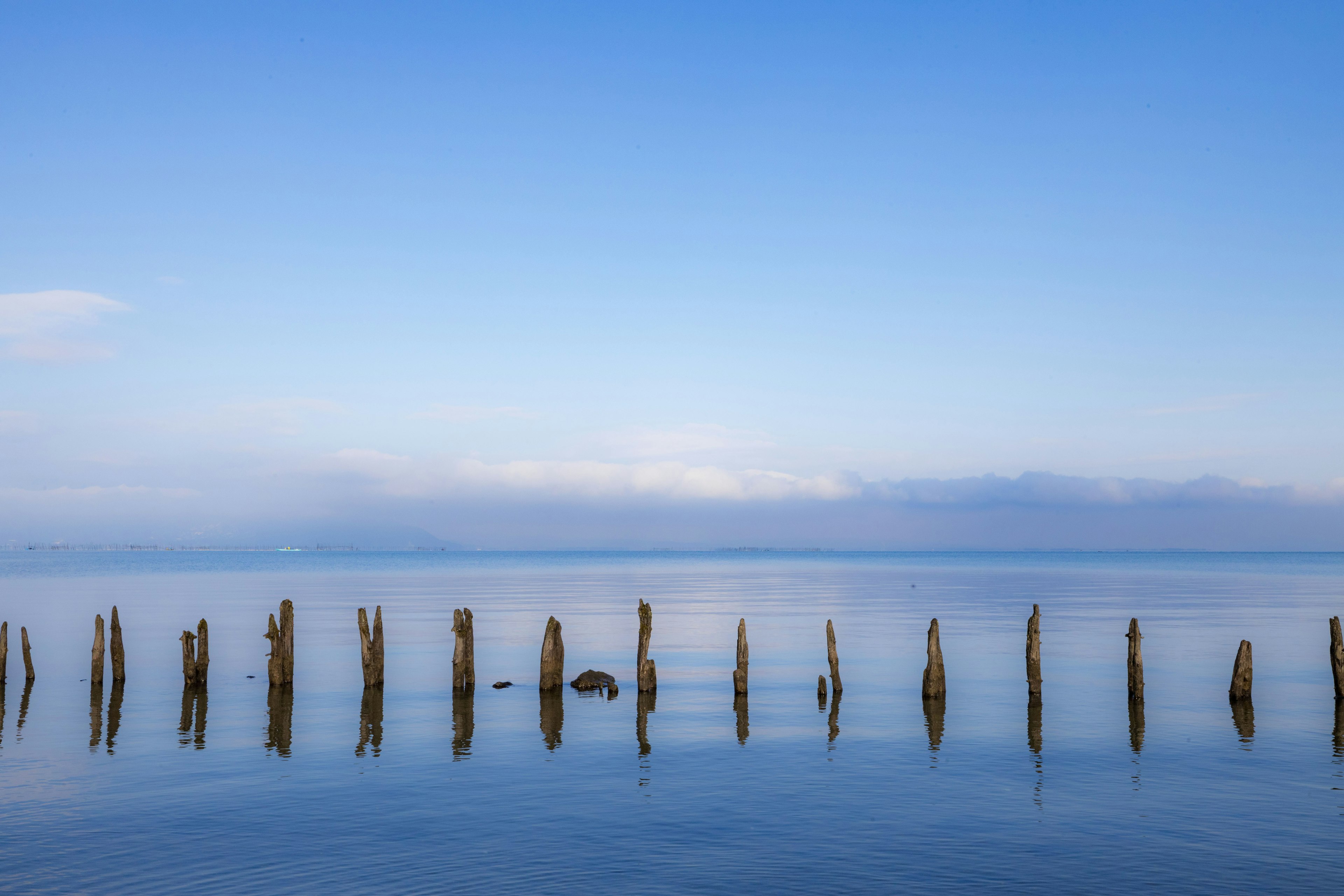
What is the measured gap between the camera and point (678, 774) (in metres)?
25.1

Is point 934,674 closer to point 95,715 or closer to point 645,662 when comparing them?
point 645,662

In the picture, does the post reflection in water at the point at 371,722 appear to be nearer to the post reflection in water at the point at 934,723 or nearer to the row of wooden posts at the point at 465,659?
the row of wooden posts at the point at 465,659

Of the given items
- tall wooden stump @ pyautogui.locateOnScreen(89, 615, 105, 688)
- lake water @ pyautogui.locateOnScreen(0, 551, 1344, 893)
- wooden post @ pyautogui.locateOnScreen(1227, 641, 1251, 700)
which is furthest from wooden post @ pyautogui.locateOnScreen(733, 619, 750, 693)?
tall wooden stump @ pyautogui.locateOnScreen(89, 615, 105, 688)

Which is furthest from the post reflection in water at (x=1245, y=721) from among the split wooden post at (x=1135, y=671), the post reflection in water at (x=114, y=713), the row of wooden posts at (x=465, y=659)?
the post reflection in water at (x=114, y=713)

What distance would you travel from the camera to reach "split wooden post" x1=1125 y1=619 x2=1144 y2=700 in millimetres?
34312

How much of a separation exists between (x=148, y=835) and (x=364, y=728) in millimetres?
11460

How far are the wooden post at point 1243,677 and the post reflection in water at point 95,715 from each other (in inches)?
1364

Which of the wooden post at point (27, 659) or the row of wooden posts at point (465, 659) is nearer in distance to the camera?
the row of wooden posts at point (465, 659)

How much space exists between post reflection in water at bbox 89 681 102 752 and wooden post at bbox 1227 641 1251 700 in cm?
3465

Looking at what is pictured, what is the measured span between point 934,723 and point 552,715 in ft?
39.0

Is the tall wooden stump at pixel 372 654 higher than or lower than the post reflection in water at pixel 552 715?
higher

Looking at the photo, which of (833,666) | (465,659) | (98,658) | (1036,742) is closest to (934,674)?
(833,666)

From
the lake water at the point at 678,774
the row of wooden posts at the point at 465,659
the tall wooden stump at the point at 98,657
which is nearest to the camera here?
the lake water at the point at 678,774

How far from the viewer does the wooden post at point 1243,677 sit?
34.6 m
